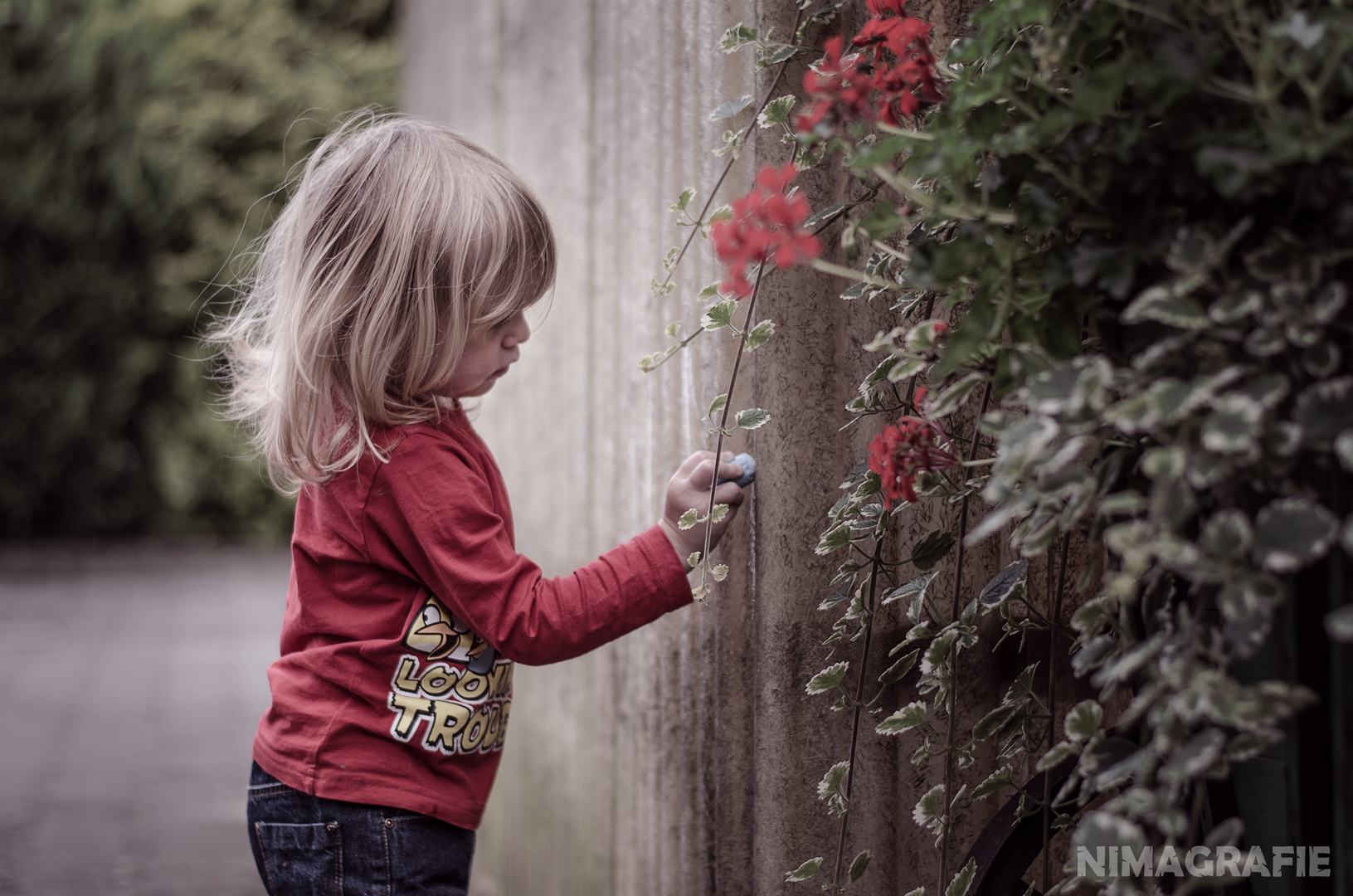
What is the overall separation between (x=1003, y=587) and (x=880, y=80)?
43cm

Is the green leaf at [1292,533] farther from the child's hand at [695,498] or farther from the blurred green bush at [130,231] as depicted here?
the blurred green bush at [130,231]

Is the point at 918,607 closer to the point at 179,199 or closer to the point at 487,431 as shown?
the point at 487,431

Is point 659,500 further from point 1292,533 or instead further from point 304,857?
point 1292,533

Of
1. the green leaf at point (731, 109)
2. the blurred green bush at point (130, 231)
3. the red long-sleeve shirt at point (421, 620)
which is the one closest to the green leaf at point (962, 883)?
the red long-sleeve shirt at point (421, 620)

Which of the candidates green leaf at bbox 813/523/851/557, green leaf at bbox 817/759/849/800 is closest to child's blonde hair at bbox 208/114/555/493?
green leaf at bbox 813/523/851/557

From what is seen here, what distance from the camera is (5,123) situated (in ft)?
22.1

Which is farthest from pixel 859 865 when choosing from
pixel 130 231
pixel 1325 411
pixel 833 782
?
pixel 130 231

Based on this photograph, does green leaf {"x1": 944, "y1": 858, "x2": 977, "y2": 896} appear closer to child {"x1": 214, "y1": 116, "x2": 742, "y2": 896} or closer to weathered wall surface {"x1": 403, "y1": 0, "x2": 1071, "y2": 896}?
weathered wall surface {"x1": 403, "y1": 0, "x2": 1071, "y2": 896}

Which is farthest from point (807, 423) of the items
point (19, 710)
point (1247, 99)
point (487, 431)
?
point (19, 710)

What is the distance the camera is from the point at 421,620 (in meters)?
1.25

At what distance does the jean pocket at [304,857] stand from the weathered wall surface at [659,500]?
40 cm

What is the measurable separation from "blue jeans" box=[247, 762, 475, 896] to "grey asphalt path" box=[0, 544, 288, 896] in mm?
1669

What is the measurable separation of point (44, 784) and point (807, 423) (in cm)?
314

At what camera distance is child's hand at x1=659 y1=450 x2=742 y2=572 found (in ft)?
3.87
